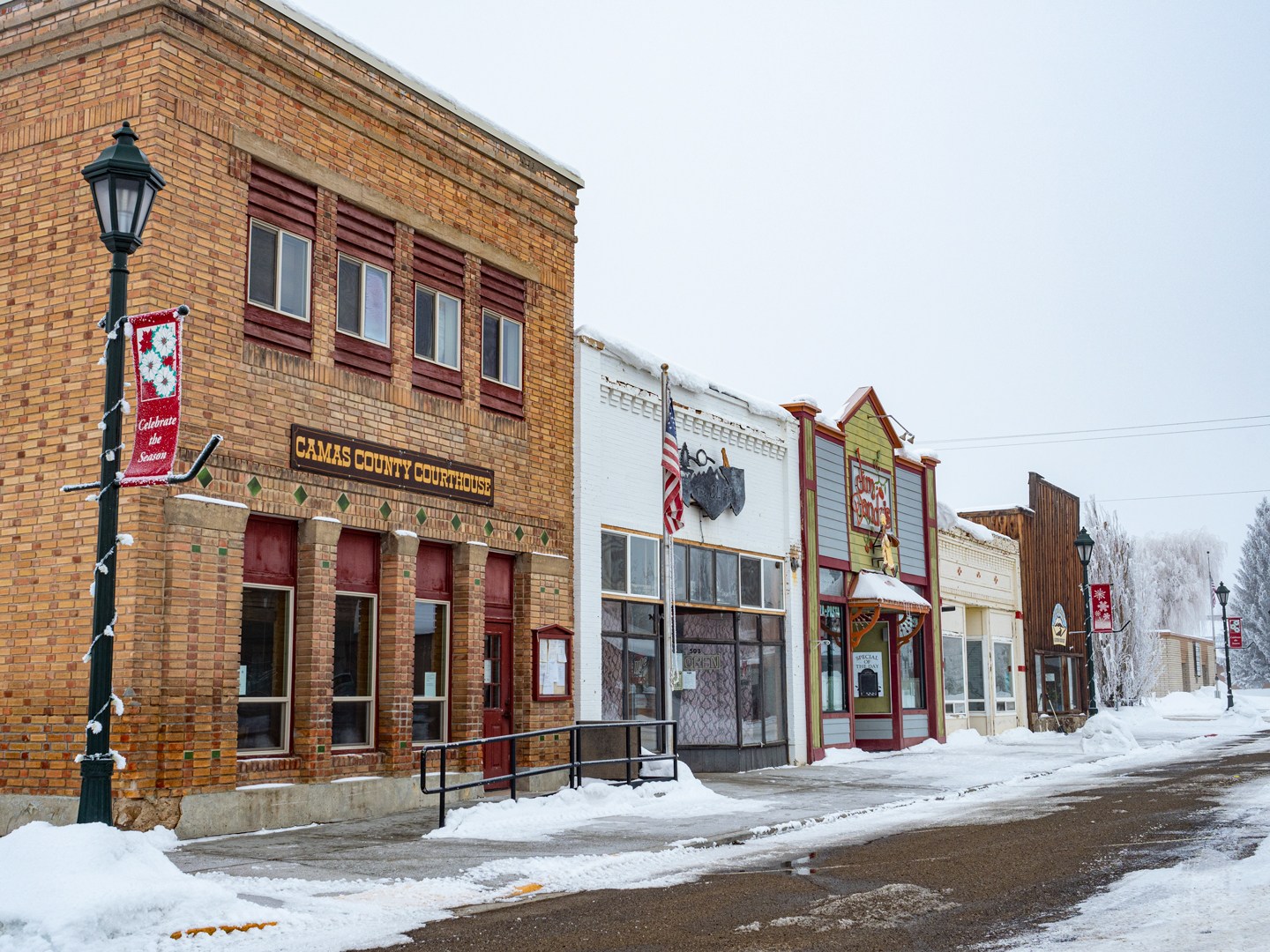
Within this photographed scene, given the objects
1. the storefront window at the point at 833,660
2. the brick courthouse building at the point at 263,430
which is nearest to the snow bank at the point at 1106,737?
the storefront window at the point at 833,660

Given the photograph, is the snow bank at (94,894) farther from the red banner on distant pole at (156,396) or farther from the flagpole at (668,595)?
the flagpole at (668,595)

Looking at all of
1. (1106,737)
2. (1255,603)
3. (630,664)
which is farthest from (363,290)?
(1255,603)

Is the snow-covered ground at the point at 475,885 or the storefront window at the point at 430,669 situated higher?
the storefront window at the point at 430,669

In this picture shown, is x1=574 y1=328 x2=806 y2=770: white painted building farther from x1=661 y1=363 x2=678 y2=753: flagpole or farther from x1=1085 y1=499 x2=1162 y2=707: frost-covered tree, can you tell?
x1=1085 y1=499 x2=1162 y2=707: frost-covered tree

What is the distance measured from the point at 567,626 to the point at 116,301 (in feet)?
35.9

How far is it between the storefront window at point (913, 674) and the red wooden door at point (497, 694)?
14.0m

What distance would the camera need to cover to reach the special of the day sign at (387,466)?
15492 mm

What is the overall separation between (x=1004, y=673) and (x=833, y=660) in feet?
43.4

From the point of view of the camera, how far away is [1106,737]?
98.7 ft

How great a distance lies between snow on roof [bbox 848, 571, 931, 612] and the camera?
27984mm

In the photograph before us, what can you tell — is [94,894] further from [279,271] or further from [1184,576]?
[1184,576]

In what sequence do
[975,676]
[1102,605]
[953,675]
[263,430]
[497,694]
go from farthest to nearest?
[975,676] < [1102,605] < [953,675] < [497,694] < [263,430]

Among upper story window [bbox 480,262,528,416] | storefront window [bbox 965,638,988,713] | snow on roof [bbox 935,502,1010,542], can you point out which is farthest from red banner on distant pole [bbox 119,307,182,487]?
storefront window [bbox 965,638,988,713]

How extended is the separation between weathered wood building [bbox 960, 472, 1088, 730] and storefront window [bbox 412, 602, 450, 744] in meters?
27.0
